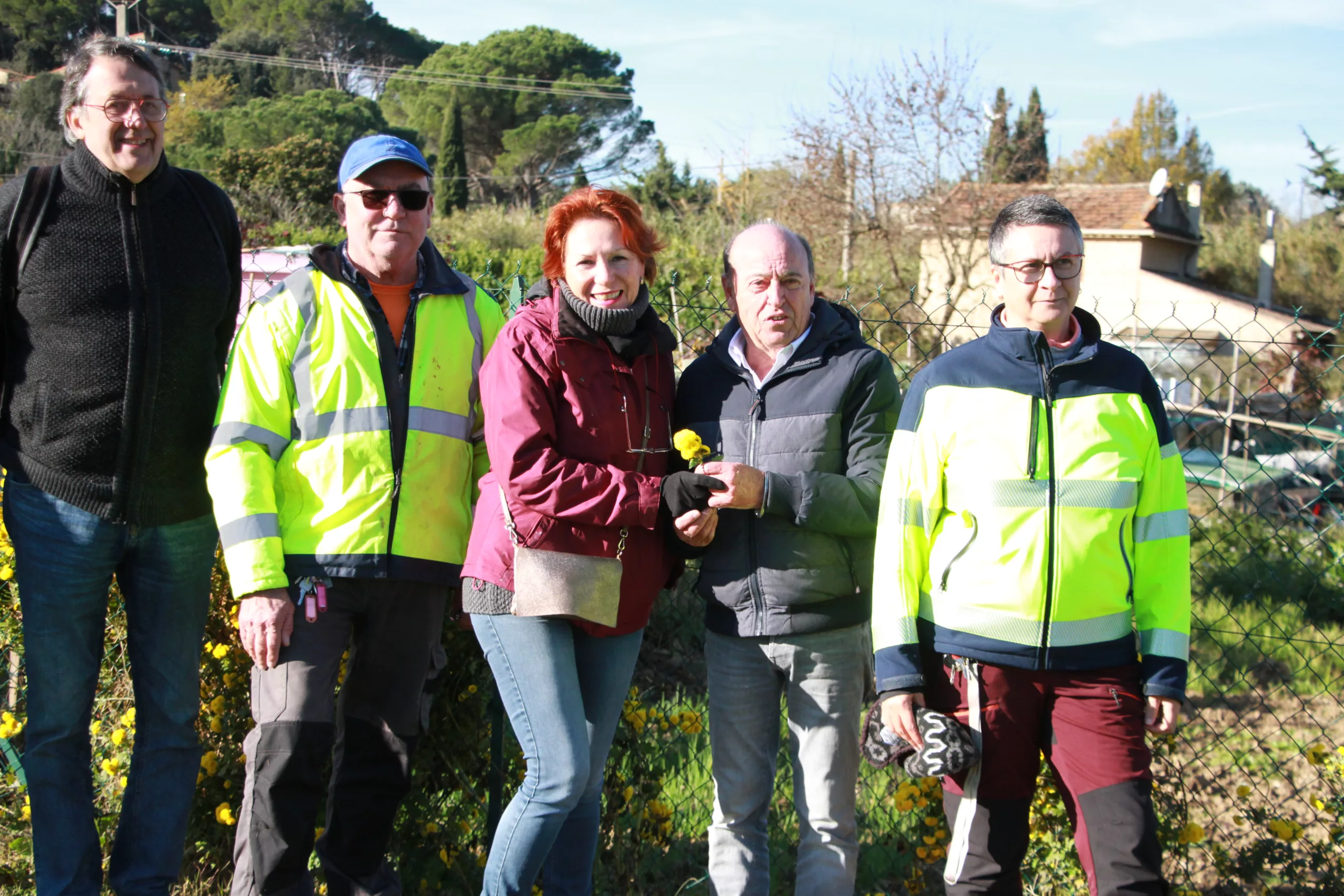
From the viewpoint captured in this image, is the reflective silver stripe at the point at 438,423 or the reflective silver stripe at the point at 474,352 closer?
the reflective silver stripe at the point at 438,423

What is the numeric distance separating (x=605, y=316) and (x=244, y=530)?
0.93 m

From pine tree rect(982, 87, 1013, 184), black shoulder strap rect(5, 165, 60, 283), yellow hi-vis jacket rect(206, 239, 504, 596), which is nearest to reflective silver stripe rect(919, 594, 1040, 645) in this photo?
yellow hi-vis jacket rect(206, 239, 504, 596)

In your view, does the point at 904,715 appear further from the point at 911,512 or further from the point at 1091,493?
the point at 1091,493

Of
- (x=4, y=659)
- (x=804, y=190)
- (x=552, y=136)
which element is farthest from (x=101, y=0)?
(x=4, y=659)

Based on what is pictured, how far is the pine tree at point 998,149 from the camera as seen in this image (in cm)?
1642

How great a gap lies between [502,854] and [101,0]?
5692 centimetres

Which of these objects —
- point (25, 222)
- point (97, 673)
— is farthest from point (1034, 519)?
point (25, 222)

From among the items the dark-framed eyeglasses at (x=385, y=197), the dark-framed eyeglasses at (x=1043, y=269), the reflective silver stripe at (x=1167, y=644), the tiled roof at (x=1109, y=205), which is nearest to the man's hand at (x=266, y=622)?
the dark-framed eyeglasses at (x=385, y=197)

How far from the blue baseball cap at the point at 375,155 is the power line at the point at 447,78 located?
4762cm

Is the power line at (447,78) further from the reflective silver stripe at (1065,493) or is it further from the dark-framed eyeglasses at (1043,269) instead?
the reflective silver stripe at (1065,493)

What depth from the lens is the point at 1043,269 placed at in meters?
2.26

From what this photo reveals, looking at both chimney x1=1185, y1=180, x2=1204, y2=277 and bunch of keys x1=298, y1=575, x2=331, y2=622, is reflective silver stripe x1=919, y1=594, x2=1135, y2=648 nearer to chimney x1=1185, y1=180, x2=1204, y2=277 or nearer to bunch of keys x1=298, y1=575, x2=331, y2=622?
bunch of keys x1=298, y1=575, x2=331, y2=622

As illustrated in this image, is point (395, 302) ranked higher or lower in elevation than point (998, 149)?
lower

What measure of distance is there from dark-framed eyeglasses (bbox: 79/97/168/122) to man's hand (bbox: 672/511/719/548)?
4.85 feet
